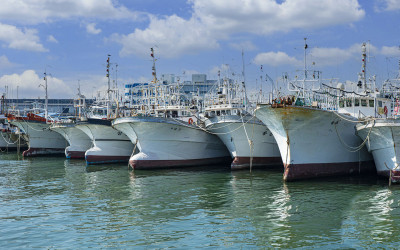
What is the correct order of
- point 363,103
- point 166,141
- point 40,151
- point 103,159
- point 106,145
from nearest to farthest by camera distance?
point 363,103, point 166,141, point 103,159, point 106,145, point 40,151

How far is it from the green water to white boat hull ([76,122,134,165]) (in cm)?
926

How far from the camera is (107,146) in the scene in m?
33.4

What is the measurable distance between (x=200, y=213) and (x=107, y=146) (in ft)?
66.5

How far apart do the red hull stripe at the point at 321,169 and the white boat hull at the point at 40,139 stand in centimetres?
3060

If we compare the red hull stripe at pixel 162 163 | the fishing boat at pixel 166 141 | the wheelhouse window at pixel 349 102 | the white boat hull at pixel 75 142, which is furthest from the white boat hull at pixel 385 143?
the white boat hull at pixel 75 142

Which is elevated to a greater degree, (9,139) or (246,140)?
(246,140)

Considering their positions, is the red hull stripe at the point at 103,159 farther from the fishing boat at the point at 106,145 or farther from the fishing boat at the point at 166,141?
the fishing boat at the point at 166,141

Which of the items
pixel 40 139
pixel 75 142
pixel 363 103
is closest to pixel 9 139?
pixel 40 139

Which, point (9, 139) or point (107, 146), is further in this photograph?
point (9, 139)

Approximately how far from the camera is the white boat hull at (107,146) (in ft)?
108

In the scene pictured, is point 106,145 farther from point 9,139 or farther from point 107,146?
point 9,139

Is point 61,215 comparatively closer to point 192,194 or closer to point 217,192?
point 192,194

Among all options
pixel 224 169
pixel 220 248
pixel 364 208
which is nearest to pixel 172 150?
pixel 224 169

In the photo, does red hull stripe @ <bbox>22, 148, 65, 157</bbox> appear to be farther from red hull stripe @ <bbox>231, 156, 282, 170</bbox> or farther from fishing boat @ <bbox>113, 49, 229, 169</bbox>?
red hull stripe @ <bbox>231, 156, 282, 170</bbox>
